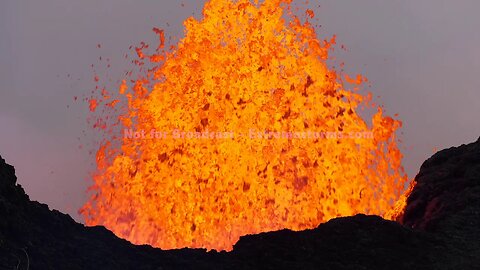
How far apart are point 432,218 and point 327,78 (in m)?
8.96

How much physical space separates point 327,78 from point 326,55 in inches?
48.8

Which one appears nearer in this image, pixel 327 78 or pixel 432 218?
pixel 432 218

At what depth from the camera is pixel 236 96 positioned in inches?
1005

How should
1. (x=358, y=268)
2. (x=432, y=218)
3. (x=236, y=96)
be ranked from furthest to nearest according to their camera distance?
1. (x=236, y=96)
2. (x=432, y=218)
3. (x=358, y=268)

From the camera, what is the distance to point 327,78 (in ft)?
81.9

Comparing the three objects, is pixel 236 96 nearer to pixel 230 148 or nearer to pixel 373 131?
pixel 230 148

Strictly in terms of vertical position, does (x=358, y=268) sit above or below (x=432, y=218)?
below

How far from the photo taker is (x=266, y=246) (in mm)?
15383

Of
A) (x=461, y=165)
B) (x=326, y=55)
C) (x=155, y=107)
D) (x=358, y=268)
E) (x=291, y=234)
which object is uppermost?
(x=326, y=55)

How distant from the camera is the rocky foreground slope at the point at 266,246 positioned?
45.1 ft

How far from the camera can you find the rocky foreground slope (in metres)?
13.8

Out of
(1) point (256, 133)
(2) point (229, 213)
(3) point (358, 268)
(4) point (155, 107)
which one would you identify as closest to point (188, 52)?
(4) point (155, 107)

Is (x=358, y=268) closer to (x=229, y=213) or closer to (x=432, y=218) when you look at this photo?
(x=432, y=218)

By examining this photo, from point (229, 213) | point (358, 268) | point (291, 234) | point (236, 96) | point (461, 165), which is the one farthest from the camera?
point (236, 96)
